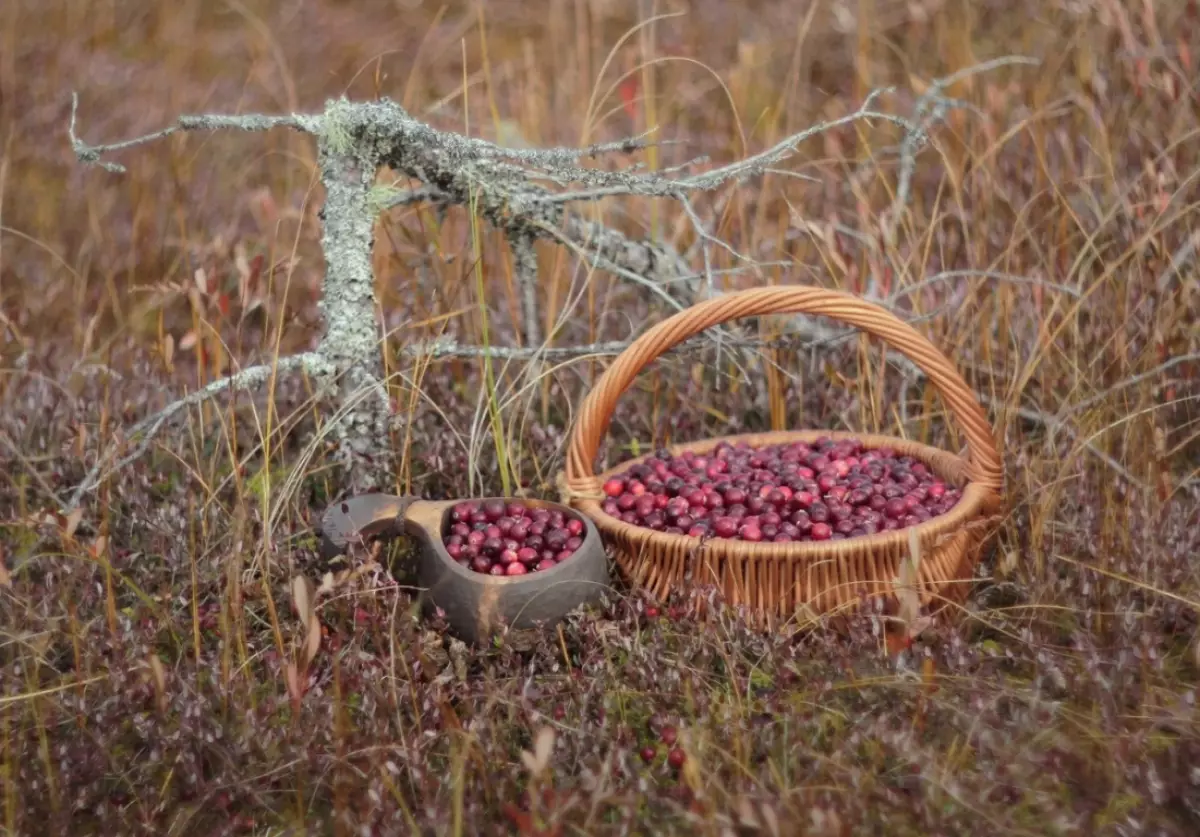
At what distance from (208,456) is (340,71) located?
9.80 ft

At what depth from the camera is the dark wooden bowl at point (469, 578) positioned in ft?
8.19

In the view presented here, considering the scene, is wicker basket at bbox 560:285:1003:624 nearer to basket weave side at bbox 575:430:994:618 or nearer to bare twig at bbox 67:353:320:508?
basket weave side at bbox 575:430:994:618

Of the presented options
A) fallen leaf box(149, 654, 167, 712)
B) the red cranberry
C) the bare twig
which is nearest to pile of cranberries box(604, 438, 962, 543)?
the red cranberry

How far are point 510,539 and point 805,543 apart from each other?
0.61 m

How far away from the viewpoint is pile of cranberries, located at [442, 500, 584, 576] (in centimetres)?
258

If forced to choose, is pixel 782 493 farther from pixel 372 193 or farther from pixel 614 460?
pixel 372 193

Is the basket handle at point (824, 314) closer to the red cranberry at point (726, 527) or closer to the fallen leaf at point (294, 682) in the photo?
the red cranberry at point (726, 527)

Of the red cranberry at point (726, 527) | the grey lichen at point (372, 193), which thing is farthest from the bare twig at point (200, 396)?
the red cranberry at point (726, 527)

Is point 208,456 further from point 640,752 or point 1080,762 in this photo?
point 1080,762

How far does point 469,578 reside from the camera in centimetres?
250

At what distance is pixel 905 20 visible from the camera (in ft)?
18.1

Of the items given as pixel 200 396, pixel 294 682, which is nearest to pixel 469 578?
pixel 294 682

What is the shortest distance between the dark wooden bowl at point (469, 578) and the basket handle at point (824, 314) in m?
0.28

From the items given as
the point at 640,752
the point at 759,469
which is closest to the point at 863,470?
the point at 759,469
